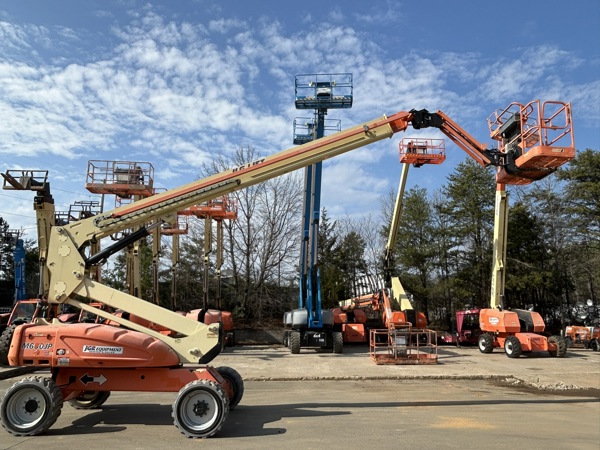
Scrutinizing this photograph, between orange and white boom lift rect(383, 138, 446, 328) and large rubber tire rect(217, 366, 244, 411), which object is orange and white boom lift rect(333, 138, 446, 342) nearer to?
orange and white boom lift rect(383, 138, 446, 328)

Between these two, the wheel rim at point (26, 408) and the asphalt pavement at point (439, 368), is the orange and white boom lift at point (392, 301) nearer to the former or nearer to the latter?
the asphalt pavement at point (439, 368)

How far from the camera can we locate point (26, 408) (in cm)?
781

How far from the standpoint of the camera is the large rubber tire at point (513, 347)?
2042 cm

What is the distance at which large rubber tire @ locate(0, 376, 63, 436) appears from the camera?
25.1 feet

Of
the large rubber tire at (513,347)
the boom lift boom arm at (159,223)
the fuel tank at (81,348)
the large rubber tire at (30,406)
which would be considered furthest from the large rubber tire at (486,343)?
the large rubber tire at (30,406)

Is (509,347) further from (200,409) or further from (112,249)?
(112,249)

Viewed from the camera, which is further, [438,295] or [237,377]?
[438,295]

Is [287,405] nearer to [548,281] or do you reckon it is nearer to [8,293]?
[548,281]

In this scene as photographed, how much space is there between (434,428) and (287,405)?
3.41 meters

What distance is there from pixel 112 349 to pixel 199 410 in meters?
1.76

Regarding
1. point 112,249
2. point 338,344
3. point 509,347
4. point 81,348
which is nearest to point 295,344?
point 338,344

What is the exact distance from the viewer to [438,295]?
126 feet

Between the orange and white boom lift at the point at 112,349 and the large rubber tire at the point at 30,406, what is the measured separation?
0.05 ft

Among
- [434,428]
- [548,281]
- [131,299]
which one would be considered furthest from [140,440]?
[548,281]
